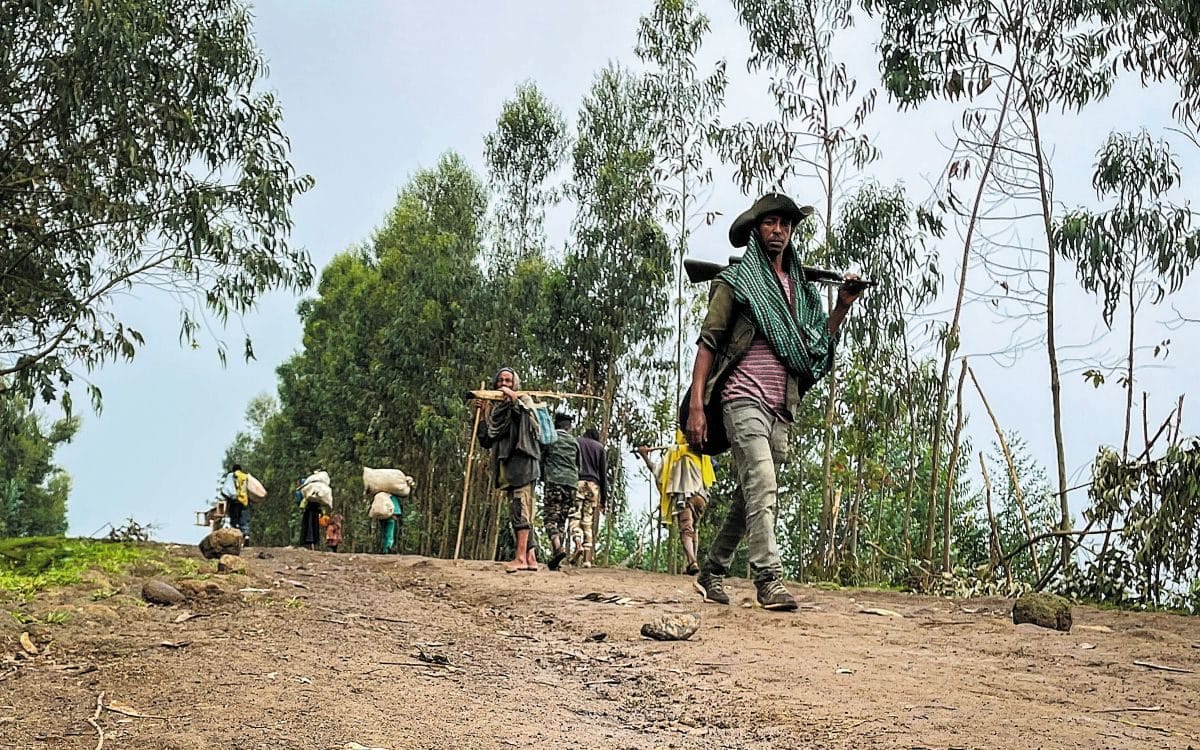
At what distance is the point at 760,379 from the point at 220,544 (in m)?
7.08

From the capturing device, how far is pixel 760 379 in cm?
601

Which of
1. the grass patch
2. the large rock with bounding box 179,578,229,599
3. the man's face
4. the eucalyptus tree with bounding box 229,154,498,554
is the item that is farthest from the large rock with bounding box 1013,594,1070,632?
the eucalyptus tree with bounding box 229,154,498,554

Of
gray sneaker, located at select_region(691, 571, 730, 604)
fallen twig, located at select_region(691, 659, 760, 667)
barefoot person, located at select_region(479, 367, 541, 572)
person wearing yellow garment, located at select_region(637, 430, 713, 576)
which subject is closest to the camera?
fallen twig, located at select_region(691, 659, 760, 667)

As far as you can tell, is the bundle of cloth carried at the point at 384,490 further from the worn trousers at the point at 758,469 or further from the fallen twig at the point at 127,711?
the fallen twig at the point at 127,711

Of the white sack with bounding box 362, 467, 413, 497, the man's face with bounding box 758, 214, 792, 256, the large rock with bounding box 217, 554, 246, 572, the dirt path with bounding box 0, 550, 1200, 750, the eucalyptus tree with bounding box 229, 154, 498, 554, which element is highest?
the eucalyptus tree with bounding box 229, 154, 498, 554

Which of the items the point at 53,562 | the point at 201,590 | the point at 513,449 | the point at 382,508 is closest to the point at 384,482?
the point at 382,508

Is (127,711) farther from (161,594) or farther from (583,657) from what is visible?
(161,594)

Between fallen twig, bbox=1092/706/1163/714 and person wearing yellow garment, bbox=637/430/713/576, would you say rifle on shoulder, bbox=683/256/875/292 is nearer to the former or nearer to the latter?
fallen twig, bbox=1092/706/1163/714

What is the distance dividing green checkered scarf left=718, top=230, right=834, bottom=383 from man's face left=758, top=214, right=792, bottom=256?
50 millimetres

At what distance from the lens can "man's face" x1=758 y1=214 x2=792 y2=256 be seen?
6180mm

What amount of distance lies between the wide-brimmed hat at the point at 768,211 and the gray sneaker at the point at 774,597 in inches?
71.9

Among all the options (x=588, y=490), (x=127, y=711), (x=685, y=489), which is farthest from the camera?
(x=588, y=490)

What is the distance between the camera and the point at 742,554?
24828 millimetres

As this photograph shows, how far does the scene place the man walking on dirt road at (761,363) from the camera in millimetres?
5879
